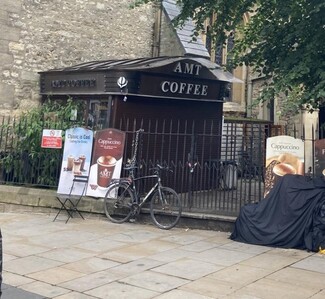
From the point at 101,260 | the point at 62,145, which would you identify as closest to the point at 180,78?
the point at 62,145

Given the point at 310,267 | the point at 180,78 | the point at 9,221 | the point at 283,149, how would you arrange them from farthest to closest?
the point at 180,78, the point at 9,221, the point at 283,149, the point at 310,267

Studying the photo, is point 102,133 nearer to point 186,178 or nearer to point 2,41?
point 186,178

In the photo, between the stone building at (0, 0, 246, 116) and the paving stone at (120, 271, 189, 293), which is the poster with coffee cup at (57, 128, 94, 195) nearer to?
the stone building at (0, 0, 246, 116)

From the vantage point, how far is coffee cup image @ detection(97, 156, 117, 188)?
9.44 metres

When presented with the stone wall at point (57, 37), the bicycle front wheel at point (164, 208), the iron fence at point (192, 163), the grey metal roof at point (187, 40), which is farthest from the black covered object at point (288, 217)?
the stone wall at point (57, 37)

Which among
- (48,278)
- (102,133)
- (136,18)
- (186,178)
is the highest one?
(136,18)

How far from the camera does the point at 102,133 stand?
9.62m

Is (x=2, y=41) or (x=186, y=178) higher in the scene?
(x=2, y=41)

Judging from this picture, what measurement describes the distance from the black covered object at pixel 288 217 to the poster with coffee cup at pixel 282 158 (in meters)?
0.35

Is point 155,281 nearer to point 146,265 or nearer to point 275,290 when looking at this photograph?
point 146,265

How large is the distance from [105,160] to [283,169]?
12.2 feet

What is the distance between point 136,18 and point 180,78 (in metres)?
4.95

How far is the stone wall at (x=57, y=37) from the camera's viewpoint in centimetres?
1254

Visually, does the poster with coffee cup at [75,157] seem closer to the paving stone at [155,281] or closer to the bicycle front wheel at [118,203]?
the bicycle front wheel at [118,203]
